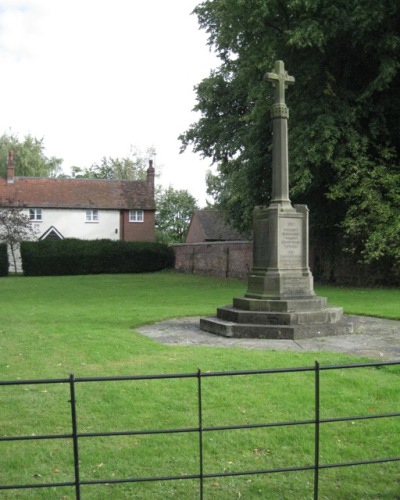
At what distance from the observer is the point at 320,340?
425 inches

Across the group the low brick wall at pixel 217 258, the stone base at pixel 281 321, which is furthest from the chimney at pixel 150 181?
the stone base at pixel 281 321

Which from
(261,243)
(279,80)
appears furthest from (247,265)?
(279,80)

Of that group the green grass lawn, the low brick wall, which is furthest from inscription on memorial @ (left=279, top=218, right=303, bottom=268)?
the low brick wall

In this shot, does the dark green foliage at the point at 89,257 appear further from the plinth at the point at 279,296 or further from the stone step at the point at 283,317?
the stone step at the point at 283,317

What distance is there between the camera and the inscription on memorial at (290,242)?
12078 mm

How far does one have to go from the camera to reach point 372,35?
72.6 feet

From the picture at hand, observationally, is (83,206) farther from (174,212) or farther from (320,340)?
(320,340)

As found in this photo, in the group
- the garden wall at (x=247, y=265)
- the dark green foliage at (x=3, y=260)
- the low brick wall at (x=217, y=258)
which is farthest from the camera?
the dark green foliage at (x=3, y=260)

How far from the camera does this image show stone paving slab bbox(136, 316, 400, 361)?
9741 millimetres

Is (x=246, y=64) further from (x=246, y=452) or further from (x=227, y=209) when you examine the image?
(x=246, y=452)

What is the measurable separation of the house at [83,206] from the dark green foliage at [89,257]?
971 cm

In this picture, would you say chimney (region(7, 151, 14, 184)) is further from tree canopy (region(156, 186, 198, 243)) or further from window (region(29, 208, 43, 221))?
tree canopy (region(156, 186, 198, 243))

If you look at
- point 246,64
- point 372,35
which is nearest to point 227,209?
point 246,64

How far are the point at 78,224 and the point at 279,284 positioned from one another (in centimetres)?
4335
